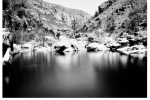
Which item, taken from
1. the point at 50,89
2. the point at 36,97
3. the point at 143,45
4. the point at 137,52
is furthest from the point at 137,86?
the point at 143,45

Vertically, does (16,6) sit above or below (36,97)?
above

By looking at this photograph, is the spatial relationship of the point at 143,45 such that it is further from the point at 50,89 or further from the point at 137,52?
the point at 50,89

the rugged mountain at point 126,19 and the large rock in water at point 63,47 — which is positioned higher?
the rugged mountain at point 126,19

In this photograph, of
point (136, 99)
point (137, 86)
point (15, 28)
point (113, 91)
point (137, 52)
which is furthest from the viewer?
point (15, 28)

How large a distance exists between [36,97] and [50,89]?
1900mm

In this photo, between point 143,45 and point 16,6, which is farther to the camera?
A: point 16,6

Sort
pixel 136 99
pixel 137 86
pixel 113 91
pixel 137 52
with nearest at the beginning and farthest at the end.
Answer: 1. pixel 136 99
2. pixel 113 91
3. pixel 137 86
4. pixel 137 52

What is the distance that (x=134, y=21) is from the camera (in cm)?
7138

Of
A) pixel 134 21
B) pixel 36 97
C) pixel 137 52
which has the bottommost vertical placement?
pixel 36 97

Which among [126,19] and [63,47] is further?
[126,19]

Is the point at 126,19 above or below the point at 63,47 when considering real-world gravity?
above

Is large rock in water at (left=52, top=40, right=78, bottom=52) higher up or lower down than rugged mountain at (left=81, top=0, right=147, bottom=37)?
lower down

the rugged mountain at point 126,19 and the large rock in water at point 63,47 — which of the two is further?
the rugged mountain at point 126,19

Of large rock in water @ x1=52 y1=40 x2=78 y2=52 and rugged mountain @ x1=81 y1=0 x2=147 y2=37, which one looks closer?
large rock in water @ x1=52 y1=40 x2=78 y2=52
